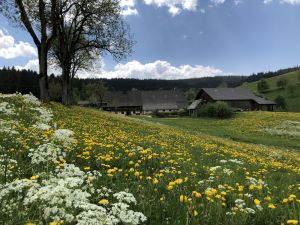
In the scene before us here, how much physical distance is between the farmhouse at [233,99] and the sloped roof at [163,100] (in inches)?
1498

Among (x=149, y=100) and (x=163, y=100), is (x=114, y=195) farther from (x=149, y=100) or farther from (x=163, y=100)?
(x=149, y=100)

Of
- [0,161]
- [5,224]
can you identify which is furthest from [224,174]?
[5,224]

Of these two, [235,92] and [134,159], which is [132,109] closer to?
[235,92]

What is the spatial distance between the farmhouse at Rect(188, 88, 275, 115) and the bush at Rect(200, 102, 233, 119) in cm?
2224

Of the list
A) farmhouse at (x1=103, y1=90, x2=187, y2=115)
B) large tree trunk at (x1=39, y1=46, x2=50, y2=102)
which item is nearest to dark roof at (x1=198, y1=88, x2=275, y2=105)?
farmhouse at (x1=103, y1=90, x2=187, y2=115)

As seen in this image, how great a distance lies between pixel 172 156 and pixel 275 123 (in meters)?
62.5

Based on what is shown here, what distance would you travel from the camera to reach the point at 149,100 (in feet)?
534

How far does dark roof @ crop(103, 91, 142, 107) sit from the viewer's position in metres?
164

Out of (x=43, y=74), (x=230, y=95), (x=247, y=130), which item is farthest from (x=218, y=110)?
(x=43, y=74)

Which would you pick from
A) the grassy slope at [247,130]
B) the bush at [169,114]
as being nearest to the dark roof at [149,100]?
the bush at [169,114]

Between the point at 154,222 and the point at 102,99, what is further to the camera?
the point at 102,99

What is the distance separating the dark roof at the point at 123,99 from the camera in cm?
16412

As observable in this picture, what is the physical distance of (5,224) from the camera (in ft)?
13.0

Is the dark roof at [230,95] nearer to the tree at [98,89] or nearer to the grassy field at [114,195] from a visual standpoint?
the tree at [98,89]
